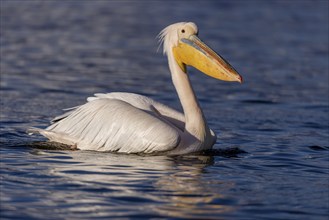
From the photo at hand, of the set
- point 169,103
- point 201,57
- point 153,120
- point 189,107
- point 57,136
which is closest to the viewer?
point 153,120

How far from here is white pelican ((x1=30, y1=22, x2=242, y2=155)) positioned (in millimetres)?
7859

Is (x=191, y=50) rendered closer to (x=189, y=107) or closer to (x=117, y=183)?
(x=189, y=107)

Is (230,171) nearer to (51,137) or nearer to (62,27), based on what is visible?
(51,137)

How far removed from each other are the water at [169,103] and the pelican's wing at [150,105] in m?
0.49

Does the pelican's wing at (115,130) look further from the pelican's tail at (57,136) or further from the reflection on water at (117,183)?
the reflection on water at (117,183)

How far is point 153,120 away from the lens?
7.85 metres

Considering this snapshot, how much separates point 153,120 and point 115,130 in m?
0.37

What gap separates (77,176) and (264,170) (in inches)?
68.3

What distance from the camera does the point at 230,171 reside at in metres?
7.57

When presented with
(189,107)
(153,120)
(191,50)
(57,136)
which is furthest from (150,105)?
(57,136)

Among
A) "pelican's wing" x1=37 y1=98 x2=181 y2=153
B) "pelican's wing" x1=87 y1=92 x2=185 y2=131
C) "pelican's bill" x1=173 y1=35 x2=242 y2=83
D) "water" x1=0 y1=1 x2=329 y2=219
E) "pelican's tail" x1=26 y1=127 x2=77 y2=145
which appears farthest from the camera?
"pelican's wing" x1=87 y1=92 x2=185 y2=131

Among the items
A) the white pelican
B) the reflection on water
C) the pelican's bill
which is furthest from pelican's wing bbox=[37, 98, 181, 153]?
the pelican's bill

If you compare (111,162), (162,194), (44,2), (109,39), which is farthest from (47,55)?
(162,194)

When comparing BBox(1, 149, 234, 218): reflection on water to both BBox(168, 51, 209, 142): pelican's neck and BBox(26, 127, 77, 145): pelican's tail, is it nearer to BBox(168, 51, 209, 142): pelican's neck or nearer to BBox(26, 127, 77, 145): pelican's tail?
BBox(26, 127, 77, 145): pelican's tail
